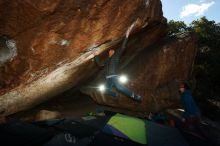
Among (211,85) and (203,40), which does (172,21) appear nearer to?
(203,40)

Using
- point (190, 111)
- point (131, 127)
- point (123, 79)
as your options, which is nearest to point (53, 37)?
point (131, 127)

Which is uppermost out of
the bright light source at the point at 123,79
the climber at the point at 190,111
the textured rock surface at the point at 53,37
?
the textured rock surface at the point at 53,37

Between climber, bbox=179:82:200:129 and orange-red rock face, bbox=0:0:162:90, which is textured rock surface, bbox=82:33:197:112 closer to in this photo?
climber, bbox=179:82:200:129

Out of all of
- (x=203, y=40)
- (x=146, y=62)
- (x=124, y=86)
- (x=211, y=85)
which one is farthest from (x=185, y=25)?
(x=124, y=86)

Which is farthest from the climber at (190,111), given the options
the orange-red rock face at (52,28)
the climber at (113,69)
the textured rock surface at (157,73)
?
the orange-red rock face at (52,28)

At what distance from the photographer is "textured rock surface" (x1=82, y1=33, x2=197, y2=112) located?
983cm

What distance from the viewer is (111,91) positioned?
8.74 metres

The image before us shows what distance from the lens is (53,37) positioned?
648 cm

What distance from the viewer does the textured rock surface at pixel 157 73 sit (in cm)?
983

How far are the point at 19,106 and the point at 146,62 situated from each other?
540cm

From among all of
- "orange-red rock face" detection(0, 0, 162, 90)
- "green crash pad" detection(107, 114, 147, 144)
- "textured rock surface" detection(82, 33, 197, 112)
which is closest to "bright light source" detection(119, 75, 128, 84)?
"textured rock surface" detection(82, 33, 197, 112)

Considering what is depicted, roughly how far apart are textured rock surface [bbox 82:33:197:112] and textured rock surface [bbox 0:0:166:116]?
1864 mm

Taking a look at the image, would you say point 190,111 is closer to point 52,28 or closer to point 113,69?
point 113,69

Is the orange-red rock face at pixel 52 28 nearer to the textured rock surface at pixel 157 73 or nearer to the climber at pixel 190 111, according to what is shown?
the textured rock surface at pixel 157 73
